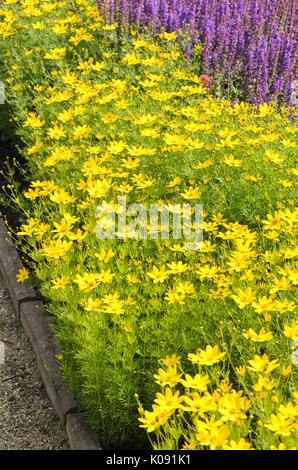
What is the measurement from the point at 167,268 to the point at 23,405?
130cm

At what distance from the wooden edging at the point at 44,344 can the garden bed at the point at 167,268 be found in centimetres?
8

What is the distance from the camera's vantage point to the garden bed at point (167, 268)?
2.52 m

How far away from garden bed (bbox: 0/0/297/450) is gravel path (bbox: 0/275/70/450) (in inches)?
14.4

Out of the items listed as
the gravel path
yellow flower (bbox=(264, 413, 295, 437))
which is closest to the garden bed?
yellow flower (bbox=(264, 413, 295, 437))

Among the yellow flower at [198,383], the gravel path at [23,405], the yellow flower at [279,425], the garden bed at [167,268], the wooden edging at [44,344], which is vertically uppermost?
the yellow flower at [279,425]

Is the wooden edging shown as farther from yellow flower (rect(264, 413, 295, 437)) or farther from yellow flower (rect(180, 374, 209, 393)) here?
yellow flower (rect(264, 413, 295, 437))

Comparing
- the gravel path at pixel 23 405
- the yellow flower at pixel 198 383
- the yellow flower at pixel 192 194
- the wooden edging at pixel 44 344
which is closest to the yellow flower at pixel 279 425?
the yellow flower at pixel 198 383

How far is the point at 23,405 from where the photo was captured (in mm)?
3695

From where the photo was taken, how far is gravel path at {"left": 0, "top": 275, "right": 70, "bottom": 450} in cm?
346

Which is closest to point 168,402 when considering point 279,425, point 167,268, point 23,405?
point 279,425

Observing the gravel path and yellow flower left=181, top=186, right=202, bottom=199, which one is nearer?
the gravel path

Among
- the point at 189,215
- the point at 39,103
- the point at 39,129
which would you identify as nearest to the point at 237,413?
the point at 189,215

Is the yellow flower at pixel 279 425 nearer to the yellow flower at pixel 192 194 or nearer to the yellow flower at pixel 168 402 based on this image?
the yellow flower at pixel 168 402

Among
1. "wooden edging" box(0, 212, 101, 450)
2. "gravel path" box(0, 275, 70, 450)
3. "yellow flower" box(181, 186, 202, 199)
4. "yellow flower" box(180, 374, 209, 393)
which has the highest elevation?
"yellow flower" box(180, 374, 209, 393)
